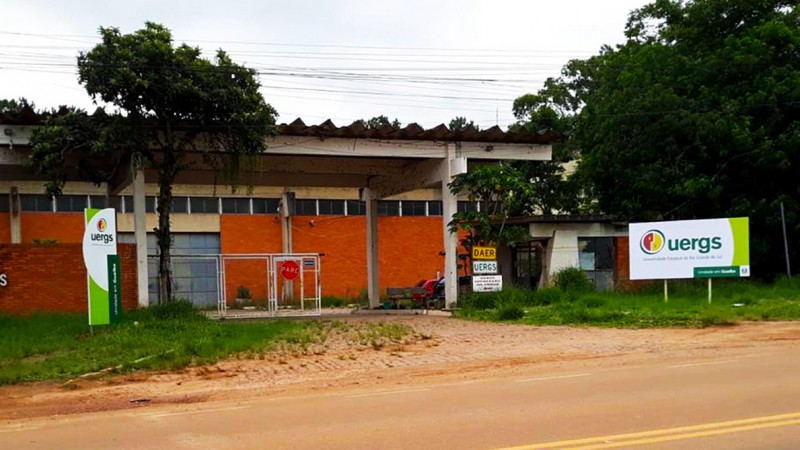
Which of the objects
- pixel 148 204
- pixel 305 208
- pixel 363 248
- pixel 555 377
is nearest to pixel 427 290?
pixel 363 248

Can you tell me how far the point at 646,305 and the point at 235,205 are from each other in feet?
83.6

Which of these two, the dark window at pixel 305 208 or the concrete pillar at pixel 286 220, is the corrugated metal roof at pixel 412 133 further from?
the dark window at pixel 305 208

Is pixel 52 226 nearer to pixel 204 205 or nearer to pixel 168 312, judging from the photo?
pixel 204 205

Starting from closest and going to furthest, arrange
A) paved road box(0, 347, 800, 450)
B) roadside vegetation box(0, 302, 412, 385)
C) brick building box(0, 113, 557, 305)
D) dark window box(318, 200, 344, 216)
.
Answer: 1. paved road box(0, 347, 800, 450)
2. roadside vegetation box(0, 302, 412, 385)
3. brick building box(0, 113, 557, 305)
4. dark window box(318, 200, 344, 216)

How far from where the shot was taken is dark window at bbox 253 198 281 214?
43250mm

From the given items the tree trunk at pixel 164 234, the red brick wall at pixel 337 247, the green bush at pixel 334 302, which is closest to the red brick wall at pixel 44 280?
the tree trunk at pixel 164 234

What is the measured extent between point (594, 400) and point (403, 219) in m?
36.5

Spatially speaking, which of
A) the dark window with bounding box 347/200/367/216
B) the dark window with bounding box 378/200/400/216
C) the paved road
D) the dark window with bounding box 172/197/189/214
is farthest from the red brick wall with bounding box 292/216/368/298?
the paved road

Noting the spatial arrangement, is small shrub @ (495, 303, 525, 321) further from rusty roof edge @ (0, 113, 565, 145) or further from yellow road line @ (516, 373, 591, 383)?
yellow road line @ (516, 373, 591, 383)

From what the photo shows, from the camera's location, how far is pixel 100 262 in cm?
1828

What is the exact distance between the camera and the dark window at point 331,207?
44.5 metres

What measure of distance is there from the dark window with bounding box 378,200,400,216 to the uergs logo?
22.4 metres

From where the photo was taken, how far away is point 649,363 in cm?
1359

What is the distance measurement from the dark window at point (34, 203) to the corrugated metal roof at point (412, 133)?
62.8 feet
